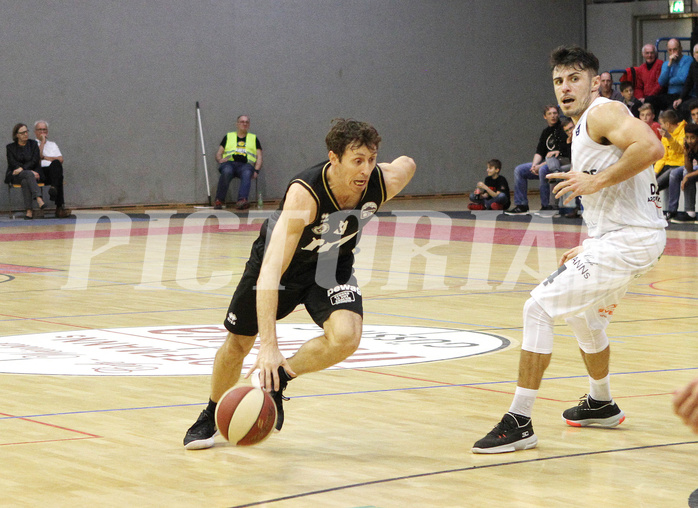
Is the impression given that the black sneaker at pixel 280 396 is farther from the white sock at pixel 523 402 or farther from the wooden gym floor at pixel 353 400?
the white sock at pixel 523 402

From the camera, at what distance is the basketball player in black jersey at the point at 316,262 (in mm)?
4719

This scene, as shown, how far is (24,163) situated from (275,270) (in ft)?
49.8

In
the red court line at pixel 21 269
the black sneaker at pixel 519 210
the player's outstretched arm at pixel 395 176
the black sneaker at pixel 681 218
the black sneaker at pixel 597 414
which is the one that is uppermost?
the player's outstretched arm at pixel 395 176

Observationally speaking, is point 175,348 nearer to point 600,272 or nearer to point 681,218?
point 600,272

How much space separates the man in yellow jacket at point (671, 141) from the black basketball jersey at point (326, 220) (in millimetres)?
12877

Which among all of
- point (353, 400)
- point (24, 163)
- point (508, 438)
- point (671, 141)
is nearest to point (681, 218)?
point (671, 141)

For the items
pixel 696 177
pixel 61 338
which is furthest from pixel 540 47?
pixel 61 338

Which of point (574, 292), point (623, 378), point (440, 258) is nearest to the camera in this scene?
point (574, 292)

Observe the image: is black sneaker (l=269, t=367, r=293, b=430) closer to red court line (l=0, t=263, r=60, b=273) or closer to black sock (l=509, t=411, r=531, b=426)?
black sock (l=509, t=411, r=531, b=426)

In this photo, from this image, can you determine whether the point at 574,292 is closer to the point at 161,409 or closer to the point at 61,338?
the point at 161,409

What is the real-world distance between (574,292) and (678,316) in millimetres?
4195

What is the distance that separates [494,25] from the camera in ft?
86.8

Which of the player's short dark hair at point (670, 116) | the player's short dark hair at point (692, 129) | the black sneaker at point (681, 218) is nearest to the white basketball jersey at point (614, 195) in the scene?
the player's short dark hair at point (692, 129)

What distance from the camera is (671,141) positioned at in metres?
17.0
